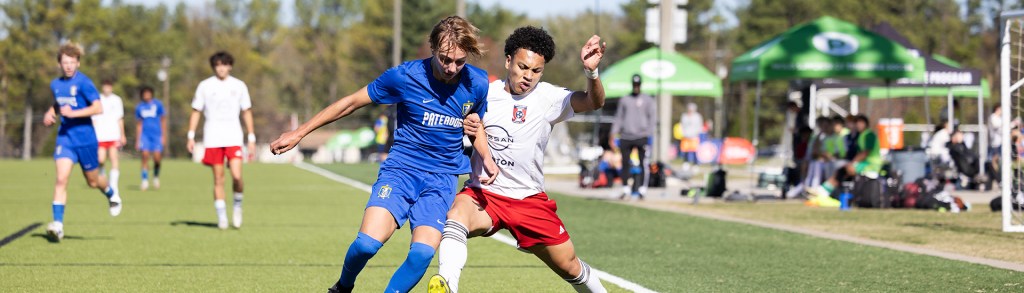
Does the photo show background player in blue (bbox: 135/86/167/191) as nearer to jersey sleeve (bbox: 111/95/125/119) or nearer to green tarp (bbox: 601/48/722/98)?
jersey sleeve (bbox: 111/95/125/119)

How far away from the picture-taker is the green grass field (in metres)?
8.86

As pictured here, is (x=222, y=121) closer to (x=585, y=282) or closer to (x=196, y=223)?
(x=196, y=223)

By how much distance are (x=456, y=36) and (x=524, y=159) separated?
809 millimetres

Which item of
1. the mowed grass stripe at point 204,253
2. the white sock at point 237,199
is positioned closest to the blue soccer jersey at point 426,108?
the mowed grass stripe at point 204,253

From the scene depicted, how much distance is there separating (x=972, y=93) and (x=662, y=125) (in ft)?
24.8

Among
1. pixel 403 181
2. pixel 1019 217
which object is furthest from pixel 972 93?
pixel 403 181

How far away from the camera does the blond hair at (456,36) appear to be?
6.57 metres

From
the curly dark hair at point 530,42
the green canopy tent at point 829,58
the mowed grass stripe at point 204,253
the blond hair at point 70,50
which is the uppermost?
the green canopy tent at point 829,58

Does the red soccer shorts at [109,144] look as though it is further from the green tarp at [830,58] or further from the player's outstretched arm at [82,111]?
the green tarp at [830,58]

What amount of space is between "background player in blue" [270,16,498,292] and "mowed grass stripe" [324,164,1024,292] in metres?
2.42

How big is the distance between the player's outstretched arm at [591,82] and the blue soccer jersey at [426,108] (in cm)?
50

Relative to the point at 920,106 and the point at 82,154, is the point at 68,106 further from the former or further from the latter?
the point at 920,106

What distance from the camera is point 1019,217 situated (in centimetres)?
1417

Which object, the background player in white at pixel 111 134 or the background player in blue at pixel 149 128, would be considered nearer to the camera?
the background player in white at pixel 111 134
